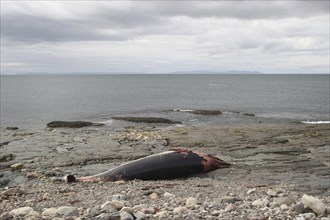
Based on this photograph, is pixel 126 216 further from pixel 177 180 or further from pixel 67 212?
pixel 177 180

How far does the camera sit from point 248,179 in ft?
50.8

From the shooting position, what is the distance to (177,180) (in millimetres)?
15156

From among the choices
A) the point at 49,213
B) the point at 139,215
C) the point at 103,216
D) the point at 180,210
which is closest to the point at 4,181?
the point at 49,213

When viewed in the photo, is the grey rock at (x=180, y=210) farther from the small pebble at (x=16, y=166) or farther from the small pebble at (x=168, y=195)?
the small pebble at (x=16, y=166)

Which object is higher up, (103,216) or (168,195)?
(103,216)

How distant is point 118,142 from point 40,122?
23794 millimetres

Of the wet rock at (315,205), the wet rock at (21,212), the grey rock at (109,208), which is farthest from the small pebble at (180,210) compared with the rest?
the wet rock at (21,212)

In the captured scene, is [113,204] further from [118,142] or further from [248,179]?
[118,142]

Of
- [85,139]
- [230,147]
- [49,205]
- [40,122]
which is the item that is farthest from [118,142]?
[40,122]

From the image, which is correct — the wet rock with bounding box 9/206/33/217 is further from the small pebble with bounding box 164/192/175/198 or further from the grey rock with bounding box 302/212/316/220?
the grey rock with bounding box 302/212/316/220

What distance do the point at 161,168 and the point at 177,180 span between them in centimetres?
81

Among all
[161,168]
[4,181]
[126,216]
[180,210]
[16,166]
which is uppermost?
[126,216]

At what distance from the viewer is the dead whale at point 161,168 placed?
14852mm

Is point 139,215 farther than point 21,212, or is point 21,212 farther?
point 21,212
